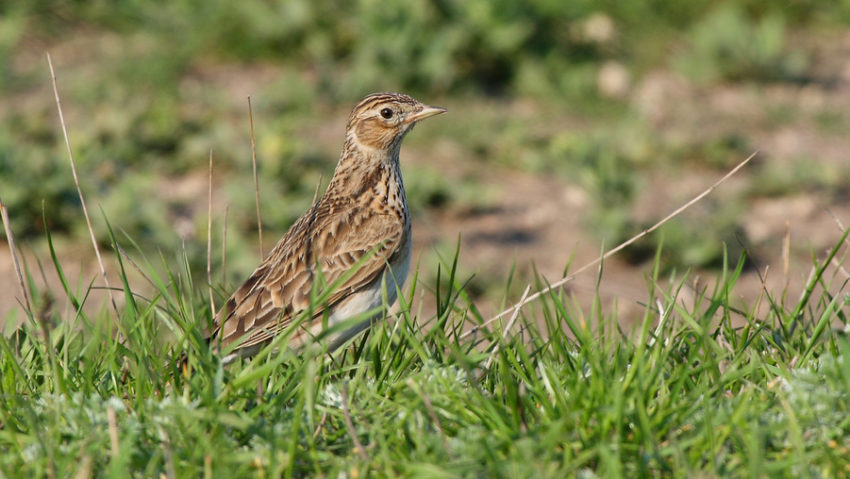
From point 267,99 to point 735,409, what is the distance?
641cm

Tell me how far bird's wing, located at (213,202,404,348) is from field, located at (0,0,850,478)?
0.16 metres

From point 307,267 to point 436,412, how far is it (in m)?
1.57

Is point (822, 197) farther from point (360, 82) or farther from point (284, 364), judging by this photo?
point (284, 364)

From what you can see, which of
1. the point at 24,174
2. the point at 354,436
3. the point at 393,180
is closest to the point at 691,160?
the point at 393,180

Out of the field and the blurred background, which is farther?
the blurred background

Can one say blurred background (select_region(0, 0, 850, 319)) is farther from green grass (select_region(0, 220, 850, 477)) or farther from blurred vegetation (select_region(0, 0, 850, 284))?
green grass (select_region(0, 220, 850, 477))

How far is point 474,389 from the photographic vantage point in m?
3.43

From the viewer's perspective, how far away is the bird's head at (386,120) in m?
5.38

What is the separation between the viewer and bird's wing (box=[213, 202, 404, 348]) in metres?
4.45

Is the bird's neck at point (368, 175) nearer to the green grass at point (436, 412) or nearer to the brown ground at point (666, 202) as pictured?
the green grass at point (436, 412)

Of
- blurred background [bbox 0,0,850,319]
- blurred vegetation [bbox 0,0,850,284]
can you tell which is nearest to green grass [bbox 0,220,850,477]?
blurred background [bbox 0,0,850,319]

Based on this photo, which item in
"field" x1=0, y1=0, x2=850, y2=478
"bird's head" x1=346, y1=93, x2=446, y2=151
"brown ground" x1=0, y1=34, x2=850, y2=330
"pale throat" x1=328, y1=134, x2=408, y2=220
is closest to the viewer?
"field" x1=0, y1=0, x2=850, y2=478

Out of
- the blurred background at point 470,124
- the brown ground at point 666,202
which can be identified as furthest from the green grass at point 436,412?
the blurred background at point 470,124

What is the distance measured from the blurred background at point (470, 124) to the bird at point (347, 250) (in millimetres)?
1829
